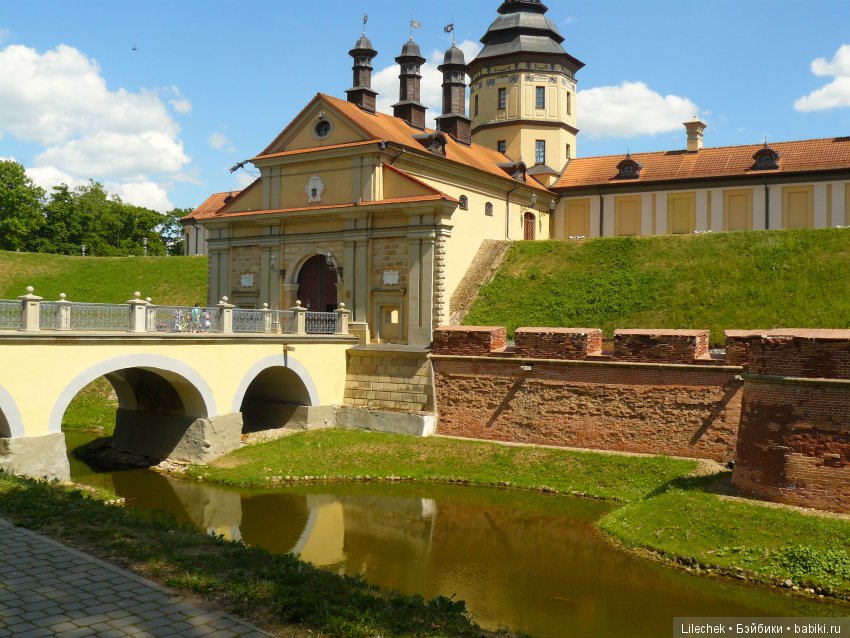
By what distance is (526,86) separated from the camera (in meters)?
36.2

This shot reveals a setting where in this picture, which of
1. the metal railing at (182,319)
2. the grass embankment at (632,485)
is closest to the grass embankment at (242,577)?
the grass embankment at (632,485)

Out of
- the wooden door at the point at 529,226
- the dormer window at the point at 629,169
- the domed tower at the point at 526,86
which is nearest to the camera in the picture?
the wooden door at the point at 529,226

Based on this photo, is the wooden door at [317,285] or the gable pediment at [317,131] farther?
the wooden door at [317,285]

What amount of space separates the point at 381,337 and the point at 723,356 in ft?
35.2

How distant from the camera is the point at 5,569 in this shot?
7598 millimetres

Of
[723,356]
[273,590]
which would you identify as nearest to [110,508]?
[273,590]

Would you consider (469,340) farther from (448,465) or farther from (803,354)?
(803,354)

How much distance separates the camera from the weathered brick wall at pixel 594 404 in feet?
56.7

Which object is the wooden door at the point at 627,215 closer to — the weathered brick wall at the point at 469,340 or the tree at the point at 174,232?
the weathered brick wall at the point at 469,340

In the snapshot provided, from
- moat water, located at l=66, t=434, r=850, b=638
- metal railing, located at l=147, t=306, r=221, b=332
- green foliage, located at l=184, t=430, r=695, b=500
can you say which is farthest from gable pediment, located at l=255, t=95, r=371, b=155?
moat water, located at l=66, t=434, r=850, b=638

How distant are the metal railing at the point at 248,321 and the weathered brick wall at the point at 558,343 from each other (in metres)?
7.02

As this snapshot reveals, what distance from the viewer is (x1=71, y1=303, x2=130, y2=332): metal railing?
1608cm

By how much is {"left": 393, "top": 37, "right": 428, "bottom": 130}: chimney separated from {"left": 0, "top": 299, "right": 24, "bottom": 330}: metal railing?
18.8 meters

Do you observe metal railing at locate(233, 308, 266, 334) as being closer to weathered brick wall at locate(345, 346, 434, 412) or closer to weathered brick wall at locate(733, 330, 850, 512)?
weathered brick wall at locate(345, 346, 434, 412)
